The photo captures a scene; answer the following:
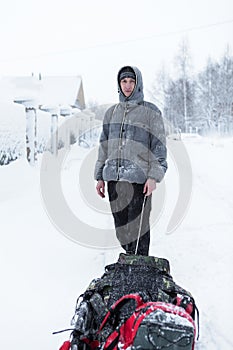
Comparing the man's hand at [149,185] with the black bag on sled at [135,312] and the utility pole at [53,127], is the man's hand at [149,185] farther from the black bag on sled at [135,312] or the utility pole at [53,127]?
the utility pole at [53,127]

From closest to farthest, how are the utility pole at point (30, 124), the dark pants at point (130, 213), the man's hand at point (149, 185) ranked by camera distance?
the man's hand at point (149, 185) < the dark pants at point (130, 213) < the utility pole at point (30, 124)

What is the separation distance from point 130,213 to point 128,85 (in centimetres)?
101

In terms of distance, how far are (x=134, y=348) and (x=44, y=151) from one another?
14.5 metres

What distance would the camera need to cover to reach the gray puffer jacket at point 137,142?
2869 mm

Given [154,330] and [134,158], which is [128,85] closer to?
[134,158]

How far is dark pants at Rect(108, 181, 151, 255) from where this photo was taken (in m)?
2.92

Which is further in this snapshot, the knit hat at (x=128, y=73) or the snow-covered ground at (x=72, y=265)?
the knit hat at (x=128, y=73)

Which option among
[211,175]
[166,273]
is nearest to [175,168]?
[211,175]

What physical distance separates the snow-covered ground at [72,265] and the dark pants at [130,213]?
0.49m

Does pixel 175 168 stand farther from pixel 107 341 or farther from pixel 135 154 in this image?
pixel 107 341

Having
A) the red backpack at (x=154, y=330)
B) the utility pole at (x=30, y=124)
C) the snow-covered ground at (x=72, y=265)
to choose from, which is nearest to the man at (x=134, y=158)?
the snow-covered ground at (x=72, y=265)

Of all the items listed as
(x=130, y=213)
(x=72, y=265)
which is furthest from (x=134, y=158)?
(x=72, y=265)

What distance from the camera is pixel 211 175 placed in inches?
410

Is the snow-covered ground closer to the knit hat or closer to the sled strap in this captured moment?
the sled strap
